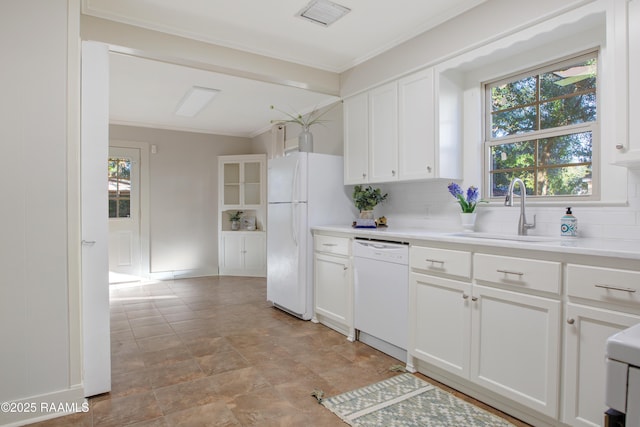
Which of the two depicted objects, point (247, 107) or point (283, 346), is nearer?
point (283, 346)

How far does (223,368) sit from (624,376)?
2.49 meters

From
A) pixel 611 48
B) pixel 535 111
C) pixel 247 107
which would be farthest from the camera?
pixel 247 107

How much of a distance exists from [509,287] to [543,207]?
81 cm

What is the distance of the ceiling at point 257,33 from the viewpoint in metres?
2.72

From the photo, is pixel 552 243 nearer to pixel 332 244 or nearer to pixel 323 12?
pixel 332 244

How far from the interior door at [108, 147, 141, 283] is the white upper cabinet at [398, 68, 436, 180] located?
14.6 ft

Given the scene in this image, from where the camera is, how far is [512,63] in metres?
2.74

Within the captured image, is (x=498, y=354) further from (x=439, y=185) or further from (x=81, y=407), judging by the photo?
(x=81, y=407)

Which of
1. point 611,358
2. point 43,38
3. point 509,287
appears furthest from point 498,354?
point 43,38

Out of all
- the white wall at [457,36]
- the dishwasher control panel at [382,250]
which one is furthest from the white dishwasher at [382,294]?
the white wall at [457,36]

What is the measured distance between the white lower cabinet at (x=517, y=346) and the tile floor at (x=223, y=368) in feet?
0.75

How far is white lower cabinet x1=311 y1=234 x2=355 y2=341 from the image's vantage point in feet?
10.7

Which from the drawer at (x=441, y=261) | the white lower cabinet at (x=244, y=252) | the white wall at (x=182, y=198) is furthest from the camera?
the white lower cabinet at (x=244, y=252)

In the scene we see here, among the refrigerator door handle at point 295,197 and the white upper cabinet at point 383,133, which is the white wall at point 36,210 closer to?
the refrigerator door handle at point 295,197
